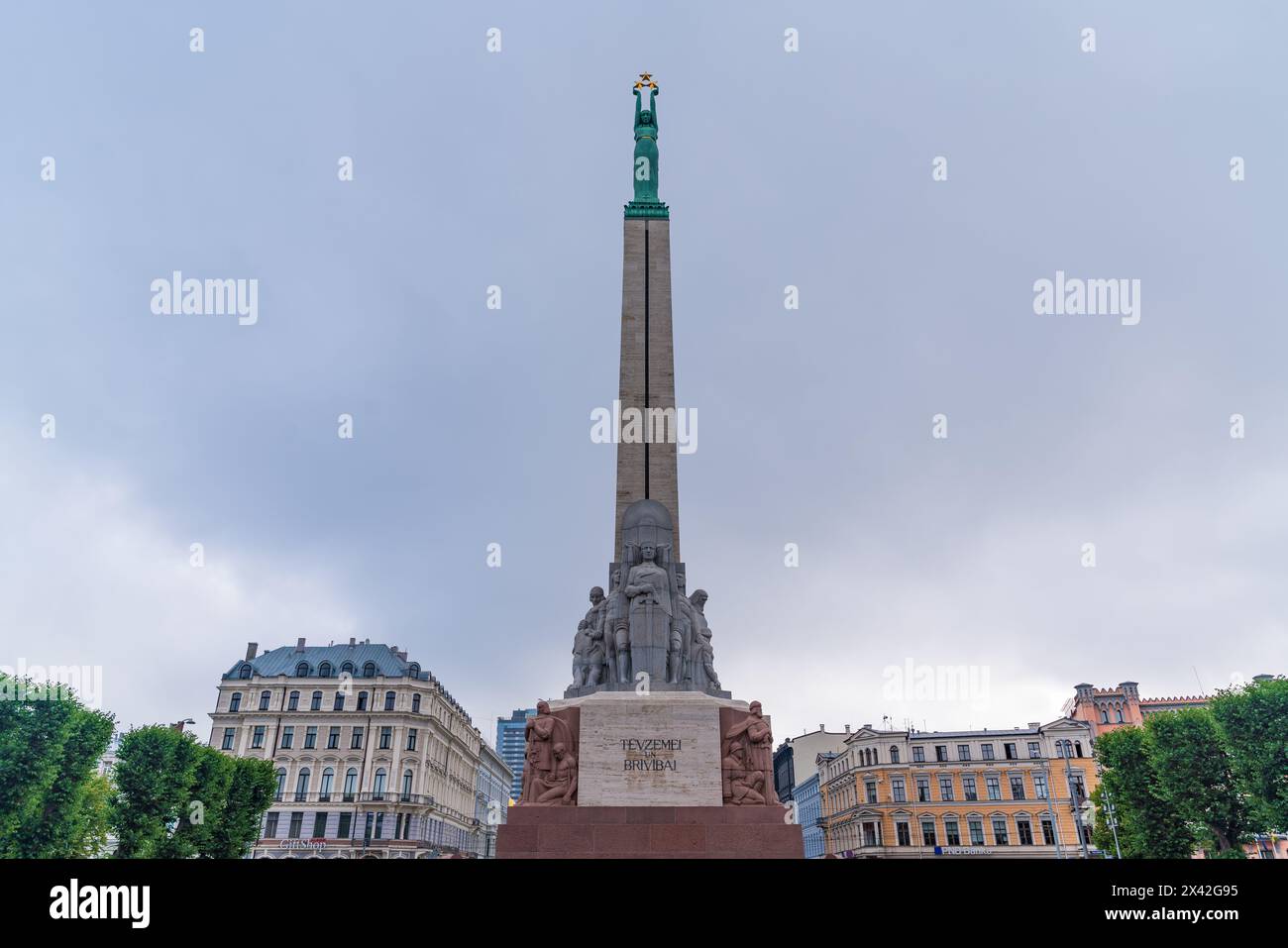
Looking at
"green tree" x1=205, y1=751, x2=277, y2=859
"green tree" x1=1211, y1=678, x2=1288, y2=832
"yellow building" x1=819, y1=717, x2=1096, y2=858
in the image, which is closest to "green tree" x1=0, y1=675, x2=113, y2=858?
"green tree" x1=205, y1=751, x2=277, y2=859

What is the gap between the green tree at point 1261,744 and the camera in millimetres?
29922

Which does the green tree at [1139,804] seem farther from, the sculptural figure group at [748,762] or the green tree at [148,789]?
the green tree at [148,789]

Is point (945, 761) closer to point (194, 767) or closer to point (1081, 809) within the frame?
point (1081, 809)

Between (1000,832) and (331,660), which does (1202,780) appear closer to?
(1000,832)

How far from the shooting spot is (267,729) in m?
65.8

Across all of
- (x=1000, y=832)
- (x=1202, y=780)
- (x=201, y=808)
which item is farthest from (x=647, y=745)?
(x=1000, y=832)

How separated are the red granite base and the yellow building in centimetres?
6552

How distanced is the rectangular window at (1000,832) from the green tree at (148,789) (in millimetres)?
66928

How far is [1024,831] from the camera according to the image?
6925 centimetres

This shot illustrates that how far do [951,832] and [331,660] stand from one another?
61295 mm

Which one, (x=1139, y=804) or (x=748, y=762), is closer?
(x=748, y=762)

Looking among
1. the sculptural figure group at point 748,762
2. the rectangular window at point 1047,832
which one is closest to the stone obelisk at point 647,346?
the sculptural figure group at point 748,762
